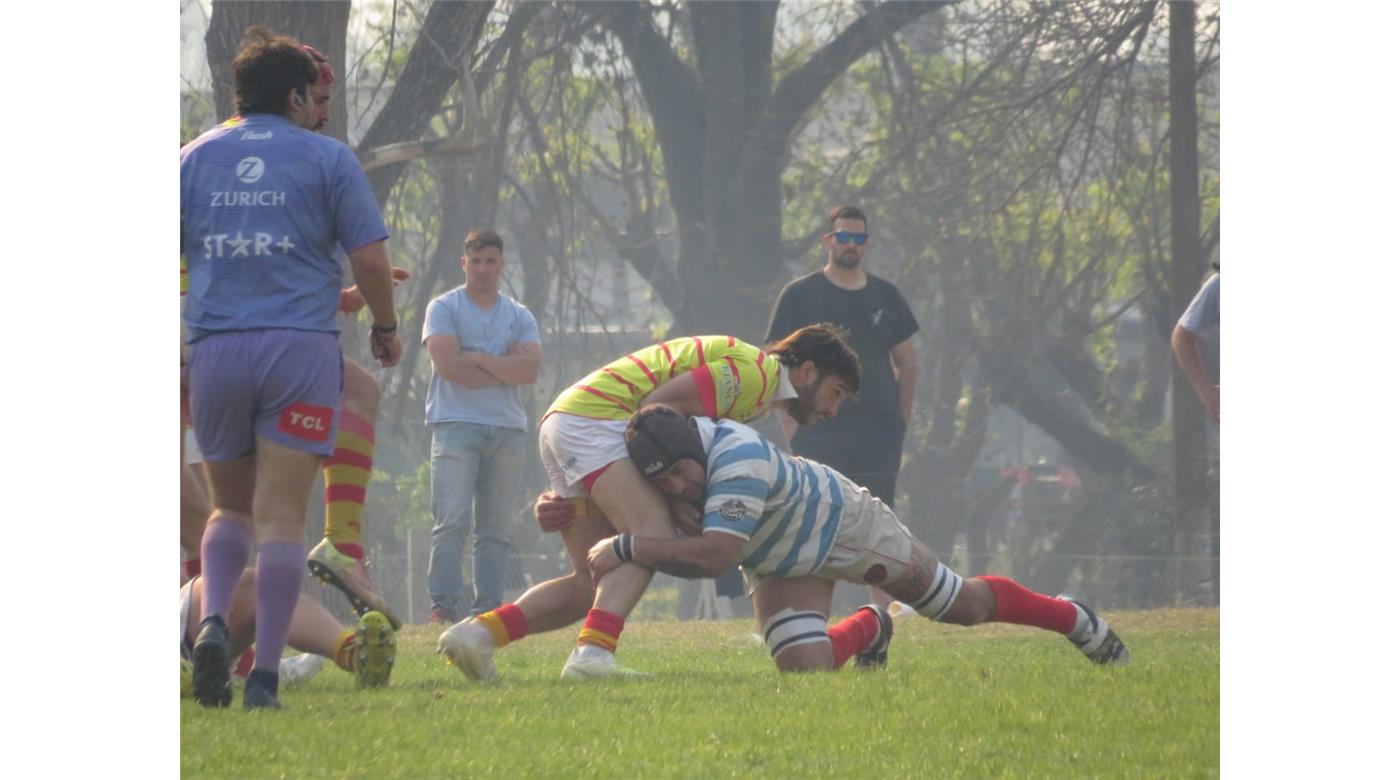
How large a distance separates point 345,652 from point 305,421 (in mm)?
776

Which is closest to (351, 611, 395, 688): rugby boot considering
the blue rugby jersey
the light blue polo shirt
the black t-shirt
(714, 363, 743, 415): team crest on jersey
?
the blue rugby jersey

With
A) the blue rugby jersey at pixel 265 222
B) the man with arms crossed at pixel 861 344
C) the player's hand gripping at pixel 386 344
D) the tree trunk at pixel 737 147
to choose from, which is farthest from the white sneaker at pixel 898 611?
the tree trunk at pixel 737 147

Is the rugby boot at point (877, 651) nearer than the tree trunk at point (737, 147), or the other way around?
the rugby boot at point (877, 651)

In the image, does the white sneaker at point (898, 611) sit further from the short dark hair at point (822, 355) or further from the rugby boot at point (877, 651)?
the short dark hair at point (822, 355)

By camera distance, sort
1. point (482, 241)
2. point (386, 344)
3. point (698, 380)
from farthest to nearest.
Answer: point (482, 241), point (698, 380), point (386, 344)

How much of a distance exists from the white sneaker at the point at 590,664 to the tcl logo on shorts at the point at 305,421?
992mm

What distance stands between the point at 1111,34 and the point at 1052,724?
24.9 ft

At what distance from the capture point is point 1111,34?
10930 millimetres

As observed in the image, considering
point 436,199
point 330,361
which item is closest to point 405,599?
point 436,199

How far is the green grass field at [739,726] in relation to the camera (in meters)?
3.66

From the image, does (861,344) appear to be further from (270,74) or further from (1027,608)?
(270,74)

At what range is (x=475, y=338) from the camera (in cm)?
788

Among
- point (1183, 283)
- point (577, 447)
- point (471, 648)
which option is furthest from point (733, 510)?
point (1183, 283)
